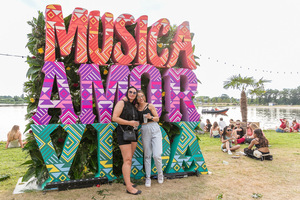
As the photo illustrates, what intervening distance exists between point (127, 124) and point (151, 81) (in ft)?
4.29

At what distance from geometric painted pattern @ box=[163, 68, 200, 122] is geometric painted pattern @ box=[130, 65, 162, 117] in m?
0.26

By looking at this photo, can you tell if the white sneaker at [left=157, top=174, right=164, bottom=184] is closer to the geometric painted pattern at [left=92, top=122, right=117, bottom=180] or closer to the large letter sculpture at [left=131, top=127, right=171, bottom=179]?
the large letter sculpture at [left=131, top=127, right=171, bottom=179]

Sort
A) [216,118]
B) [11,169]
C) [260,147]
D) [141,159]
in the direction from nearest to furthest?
[141,159]
[11,169]
[260,147]
[216,118]

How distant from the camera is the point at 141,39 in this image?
476 centimetres

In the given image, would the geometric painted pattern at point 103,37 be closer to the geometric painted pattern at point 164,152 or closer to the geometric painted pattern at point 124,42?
the geometric painted pattern at point 124,42

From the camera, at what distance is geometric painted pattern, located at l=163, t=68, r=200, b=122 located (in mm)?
4887

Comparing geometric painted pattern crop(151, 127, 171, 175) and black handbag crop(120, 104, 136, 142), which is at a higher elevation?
black handbag crop(120, 104, 136, 142)

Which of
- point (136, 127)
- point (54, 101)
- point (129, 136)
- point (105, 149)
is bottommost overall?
point (105, 149)

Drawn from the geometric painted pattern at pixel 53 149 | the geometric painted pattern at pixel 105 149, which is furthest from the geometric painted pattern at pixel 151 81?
the geometric painted pattern at pixel 53 149

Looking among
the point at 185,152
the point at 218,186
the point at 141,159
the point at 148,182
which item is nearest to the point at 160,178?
the point at 148,182

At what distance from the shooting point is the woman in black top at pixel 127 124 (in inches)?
153

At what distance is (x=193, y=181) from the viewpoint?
452cm

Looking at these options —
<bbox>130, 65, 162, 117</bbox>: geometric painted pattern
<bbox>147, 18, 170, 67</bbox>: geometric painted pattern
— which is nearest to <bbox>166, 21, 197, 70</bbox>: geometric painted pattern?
<bbox>147, 18, 170, 67</bbox>: geometric painted pattern

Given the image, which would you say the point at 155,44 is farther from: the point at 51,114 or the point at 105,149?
the point at 51,114
